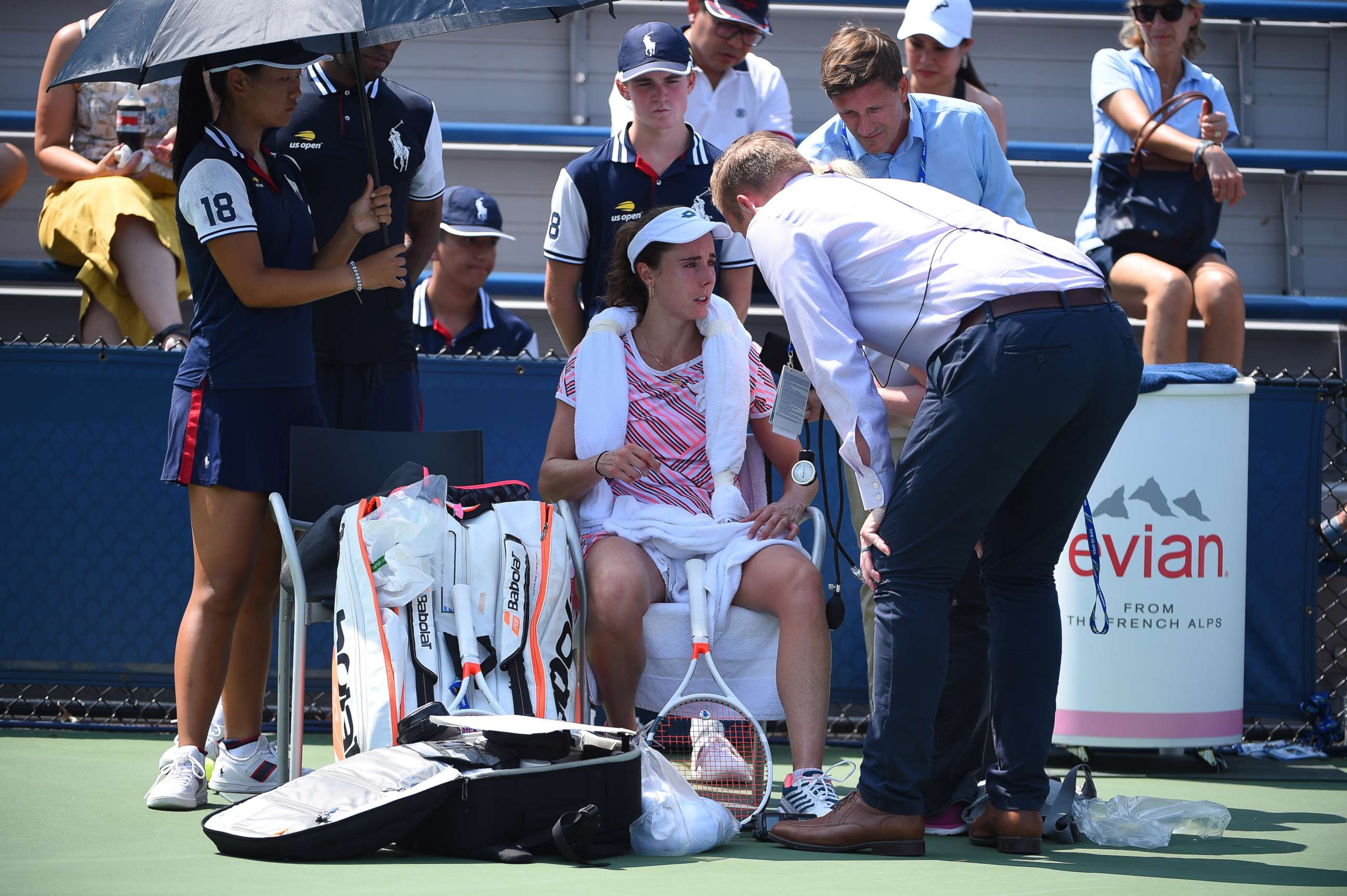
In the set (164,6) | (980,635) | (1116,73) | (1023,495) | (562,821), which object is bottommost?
(562,821)

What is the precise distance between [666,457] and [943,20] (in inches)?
72.9

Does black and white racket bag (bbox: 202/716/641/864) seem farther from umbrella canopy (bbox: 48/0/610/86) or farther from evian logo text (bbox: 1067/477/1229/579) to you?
evian logo text (bbox: 1067/477/1229/579)

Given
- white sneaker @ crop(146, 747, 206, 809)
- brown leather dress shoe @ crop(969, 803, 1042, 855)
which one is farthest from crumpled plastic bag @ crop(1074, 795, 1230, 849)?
white sneaker @ crop(146, 747, 206, 809)

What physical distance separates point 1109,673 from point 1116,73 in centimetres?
224

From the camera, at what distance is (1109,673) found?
404 cm

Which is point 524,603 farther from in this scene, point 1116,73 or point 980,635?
point 1116,73

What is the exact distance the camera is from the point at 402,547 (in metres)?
3.06

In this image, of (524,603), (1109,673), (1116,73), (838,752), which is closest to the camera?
(524,603)

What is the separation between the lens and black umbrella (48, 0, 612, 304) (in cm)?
308

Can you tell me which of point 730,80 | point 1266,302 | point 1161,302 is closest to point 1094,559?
point 1161,302

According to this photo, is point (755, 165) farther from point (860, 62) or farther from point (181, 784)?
point (181, 784)

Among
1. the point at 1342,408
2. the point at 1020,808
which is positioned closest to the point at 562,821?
the point at 1020,808

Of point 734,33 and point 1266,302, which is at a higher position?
point 734,33

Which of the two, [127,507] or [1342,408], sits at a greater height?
[1342,408]
